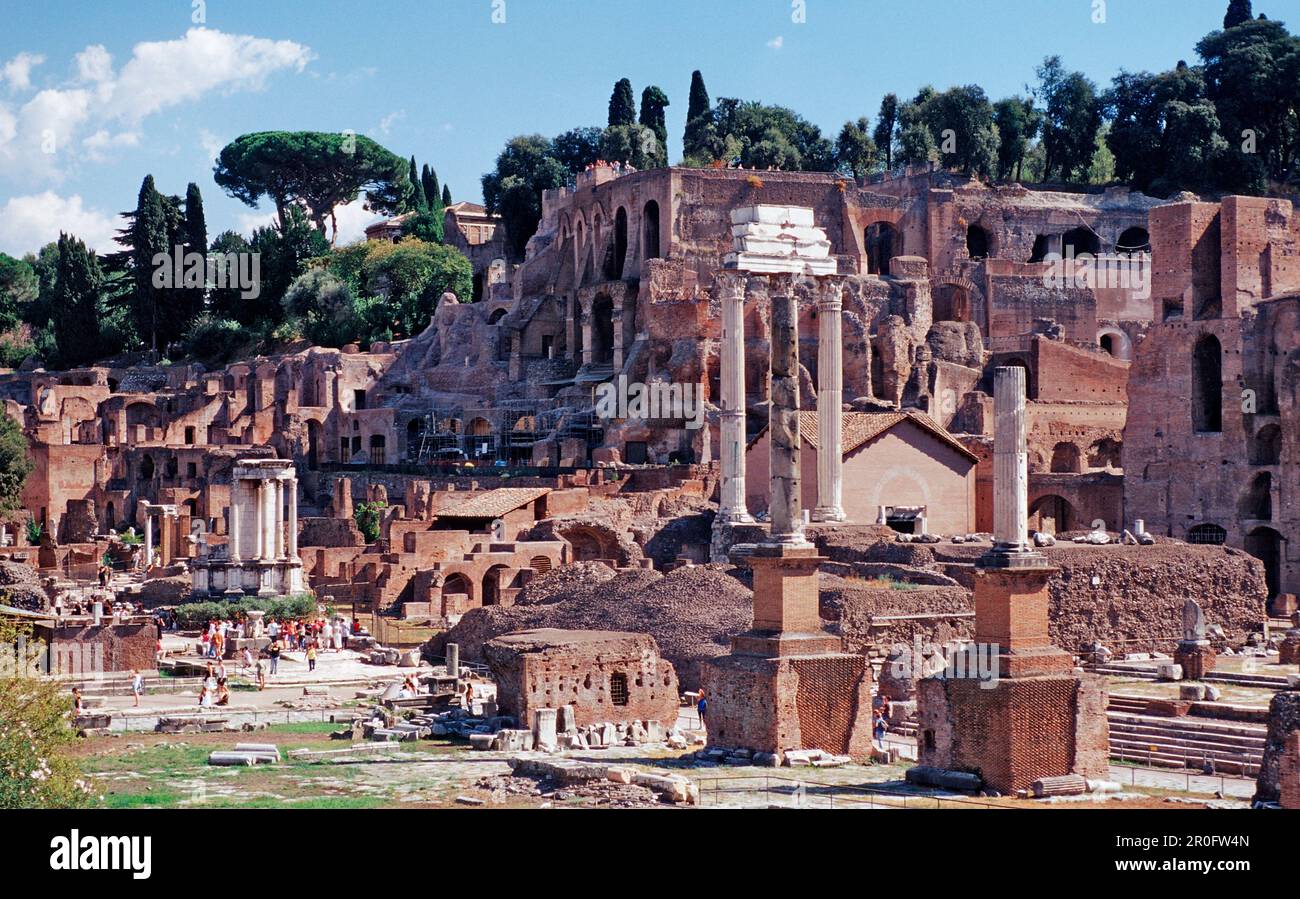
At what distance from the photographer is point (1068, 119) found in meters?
90.8

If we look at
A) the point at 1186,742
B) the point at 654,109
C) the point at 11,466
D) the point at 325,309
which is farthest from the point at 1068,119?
the point at 1186,742

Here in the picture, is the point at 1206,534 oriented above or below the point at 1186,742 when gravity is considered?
above

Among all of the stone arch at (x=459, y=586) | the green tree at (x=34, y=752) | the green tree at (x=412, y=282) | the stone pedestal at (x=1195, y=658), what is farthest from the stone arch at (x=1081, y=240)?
the green tree at (x=34, y=752)

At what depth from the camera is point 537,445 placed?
65.8m

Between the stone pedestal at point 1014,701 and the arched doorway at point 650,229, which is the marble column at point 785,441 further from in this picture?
the arched doorway at point 650,229

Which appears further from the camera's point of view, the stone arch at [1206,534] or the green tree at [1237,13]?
the green tree at [1237,13]

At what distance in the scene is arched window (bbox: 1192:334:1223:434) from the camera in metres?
55.2

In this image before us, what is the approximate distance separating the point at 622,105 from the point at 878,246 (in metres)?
21.3

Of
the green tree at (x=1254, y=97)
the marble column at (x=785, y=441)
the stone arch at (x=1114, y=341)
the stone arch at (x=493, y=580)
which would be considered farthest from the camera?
the green tree at (x=1254, y=97)

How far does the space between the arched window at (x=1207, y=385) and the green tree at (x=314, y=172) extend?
172ft

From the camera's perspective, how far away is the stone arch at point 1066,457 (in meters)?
62.6

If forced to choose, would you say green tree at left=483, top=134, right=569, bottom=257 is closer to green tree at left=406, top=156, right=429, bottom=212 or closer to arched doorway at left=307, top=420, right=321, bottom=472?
green tree at left=406, top=156, right=429, bottom=212

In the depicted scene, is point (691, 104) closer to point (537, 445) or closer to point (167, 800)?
point (537, 445)

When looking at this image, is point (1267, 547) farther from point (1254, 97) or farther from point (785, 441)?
point (1254, 97)
